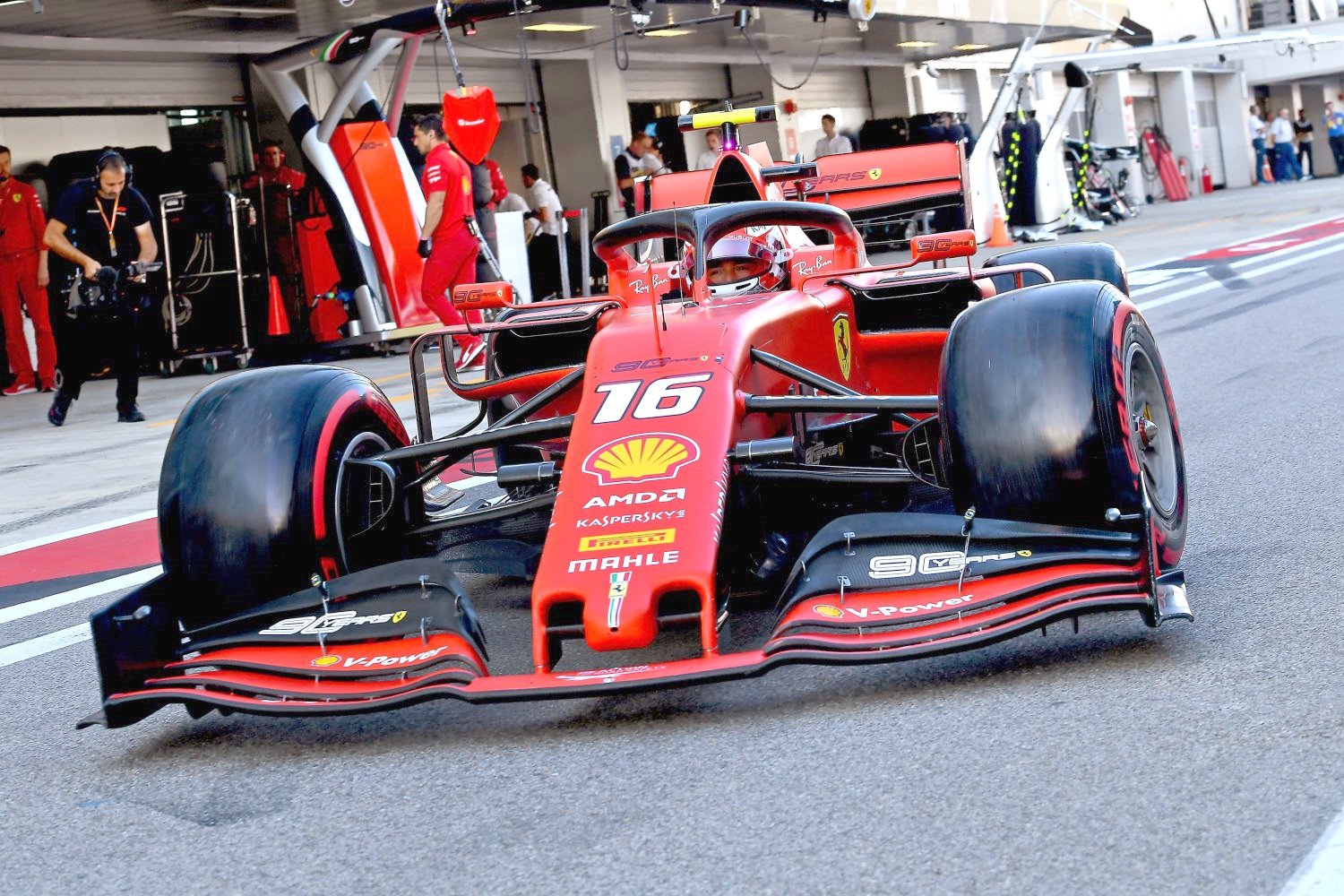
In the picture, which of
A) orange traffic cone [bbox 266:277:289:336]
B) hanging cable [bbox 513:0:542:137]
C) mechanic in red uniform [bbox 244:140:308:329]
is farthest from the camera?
mechanic in red uniform [bbox 244:140:308:329]

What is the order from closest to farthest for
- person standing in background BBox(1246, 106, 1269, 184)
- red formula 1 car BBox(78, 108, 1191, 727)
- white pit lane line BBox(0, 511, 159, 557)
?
red formula 1 car BBox(78, 108, 1191, 727), white pit lane line BBox(0, 511, 159, 557), person standing in background BBox(1246, 106, 1269, 184)

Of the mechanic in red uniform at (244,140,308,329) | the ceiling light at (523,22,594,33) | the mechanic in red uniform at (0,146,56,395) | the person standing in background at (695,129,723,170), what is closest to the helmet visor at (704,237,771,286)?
the mechanic in red uniform at (0,146,56,395)

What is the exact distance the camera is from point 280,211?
16516 mm

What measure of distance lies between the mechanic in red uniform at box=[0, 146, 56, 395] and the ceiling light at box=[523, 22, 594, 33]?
669 cm

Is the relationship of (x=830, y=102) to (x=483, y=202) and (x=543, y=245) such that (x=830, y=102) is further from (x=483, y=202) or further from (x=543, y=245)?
(x=483, y=202)

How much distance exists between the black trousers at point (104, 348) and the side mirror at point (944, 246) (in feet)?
22.2

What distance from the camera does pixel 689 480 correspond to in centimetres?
407

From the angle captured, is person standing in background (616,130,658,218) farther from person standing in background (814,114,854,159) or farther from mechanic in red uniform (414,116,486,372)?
mechanic in red uniform (414,116,486,372)

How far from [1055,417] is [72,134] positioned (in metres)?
15.3

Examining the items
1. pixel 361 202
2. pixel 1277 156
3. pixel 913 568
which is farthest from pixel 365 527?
pixel 1277 156

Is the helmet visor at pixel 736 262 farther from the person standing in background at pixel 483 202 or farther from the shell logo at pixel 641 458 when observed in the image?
the person standing in background at pixel 483 202

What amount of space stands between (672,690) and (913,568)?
2.27ft

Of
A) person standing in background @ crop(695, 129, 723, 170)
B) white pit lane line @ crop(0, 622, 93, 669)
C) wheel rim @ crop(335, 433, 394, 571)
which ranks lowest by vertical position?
white pit lane line @ crop(0, 622, 93, 669)

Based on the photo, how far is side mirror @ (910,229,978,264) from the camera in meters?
5.05
